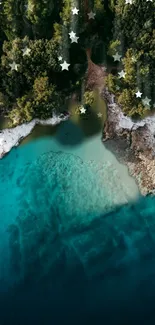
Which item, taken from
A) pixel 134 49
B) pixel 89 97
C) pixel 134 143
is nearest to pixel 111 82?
pixel 89 97

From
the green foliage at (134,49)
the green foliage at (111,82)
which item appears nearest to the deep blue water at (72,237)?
the green foliage at (111,82)

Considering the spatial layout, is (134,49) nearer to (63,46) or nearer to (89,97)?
(89,97)

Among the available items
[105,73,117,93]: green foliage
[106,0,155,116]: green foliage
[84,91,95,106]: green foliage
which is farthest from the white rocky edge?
[106,0,155,116]: green foliage

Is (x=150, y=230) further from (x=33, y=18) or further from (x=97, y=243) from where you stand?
(x=33, y=18)

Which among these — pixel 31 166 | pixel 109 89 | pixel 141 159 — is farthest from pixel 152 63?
pixel 31 166

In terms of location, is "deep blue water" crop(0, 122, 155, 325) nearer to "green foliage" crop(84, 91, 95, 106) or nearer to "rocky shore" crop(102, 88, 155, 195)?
"rocky shore" crop(102, 88, 155, 195)

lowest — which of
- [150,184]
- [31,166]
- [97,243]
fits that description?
[97,243]
